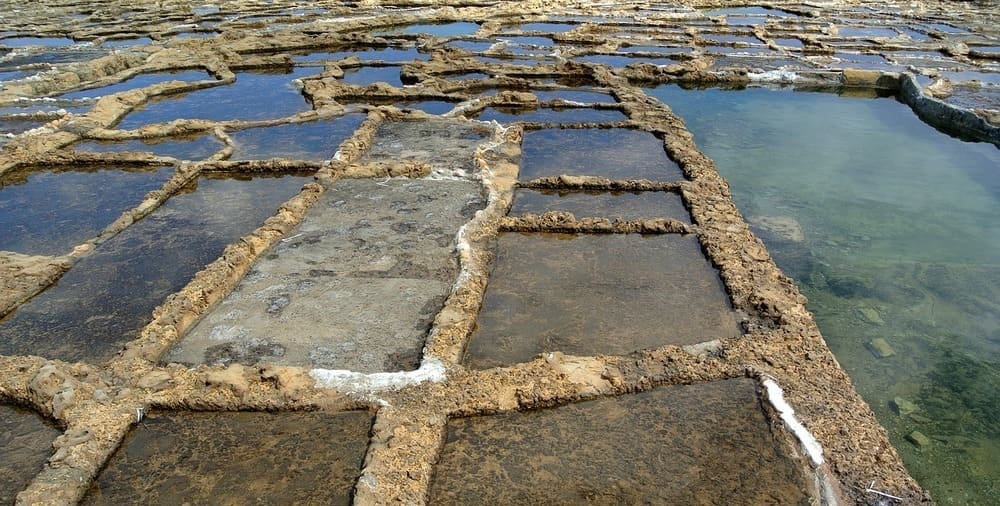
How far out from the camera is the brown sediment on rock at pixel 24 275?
4293mm

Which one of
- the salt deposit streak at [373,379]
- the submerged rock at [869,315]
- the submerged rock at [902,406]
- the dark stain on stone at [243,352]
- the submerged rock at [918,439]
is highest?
the salt deposit streak at [373,379]

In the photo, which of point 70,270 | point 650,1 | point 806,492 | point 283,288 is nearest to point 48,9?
point 650,1

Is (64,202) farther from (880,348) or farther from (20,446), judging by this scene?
(880,348)

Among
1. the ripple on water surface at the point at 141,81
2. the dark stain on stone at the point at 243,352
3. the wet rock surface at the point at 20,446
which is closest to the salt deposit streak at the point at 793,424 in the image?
the dark stain on stone at the point at 243,352

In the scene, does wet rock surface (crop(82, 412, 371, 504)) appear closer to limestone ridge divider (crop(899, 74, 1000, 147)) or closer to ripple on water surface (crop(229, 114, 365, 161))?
ripple on water surface (crop(229, 114, 365, 161))

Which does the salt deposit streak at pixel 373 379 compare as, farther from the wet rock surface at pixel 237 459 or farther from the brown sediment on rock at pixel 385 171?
the brown sediment on rock at pixel 385 171

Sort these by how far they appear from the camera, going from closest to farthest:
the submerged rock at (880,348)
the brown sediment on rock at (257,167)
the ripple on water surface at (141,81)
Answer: the submerged rock at (880,348) < the brown sediment on rock at (257,167) < the ripple on water surface at (141,81)

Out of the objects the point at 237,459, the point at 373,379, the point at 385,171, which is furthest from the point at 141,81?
the point at 237,459

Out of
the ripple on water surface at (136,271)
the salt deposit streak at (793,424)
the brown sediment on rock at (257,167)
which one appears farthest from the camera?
the brown sediment on rock at (257,167)

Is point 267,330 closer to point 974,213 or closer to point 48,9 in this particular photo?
point 974,213

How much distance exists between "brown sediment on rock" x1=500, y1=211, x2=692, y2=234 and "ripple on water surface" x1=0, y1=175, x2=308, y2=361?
212 centimetres

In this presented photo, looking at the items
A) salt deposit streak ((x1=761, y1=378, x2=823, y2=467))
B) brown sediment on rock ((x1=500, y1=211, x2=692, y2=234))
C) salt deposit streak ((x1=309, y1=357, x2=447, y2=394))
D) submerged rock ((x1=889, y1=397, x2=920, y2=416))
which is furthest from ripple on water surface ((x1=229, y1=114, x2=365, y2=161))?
submerged rock ((x1=889, y1=397, x2=920, y2=416))

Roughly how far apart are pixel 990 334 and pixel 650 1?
16.2 meters

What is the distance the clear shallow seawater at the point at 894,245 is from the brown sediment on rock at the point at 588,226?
899mm
